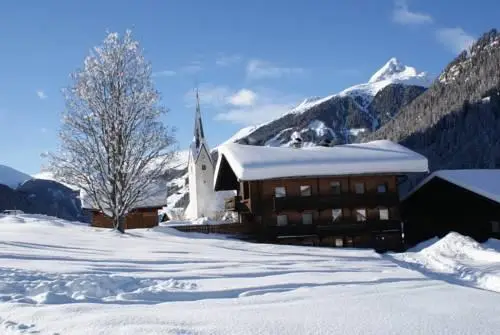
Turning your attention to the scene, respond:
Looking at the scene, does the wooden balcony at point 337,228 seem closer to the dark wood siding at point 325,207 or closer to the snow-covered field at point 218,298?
the dark wood siding at point 325,207

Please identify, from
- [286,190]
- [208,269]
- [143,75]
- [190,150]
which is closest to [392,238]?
[286,190]

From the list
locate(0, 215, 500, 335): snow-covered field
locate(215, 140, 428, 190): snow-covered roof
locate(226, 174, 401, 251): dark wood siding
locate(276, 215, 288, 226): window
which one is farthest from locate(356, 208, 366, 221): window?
locate(0, 215, 500, 335): snow-covered field

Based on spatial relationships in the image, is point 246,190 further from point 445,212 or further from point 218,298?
point 218,298

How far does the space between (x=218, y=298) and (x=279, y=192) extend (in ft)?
73.2

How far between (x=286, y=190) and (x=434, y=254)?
424 inches

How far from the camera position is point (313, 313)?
20.1 ft

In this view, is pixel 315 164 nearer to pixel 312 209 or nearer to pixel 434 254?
pixel 312 209

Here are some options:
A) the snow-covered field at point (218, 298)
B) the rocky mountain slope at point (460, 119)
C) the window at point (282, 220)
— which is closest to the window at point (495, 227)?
the window at point (282, 220)

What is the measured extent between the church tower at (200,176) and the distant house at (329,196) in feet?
110

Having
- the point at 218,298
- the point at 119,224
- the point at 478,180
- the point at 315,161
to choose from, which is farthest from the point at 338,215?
the point at 218,298

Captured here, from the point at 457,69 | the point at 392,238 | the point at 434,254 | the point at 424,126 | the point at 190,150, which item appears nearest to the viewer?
the point at 434,254

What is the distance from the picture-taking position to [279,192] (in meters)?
29.5

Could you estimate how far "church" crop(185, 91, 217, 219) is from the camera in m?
64.1

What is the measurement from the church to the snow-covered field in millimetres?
51371
